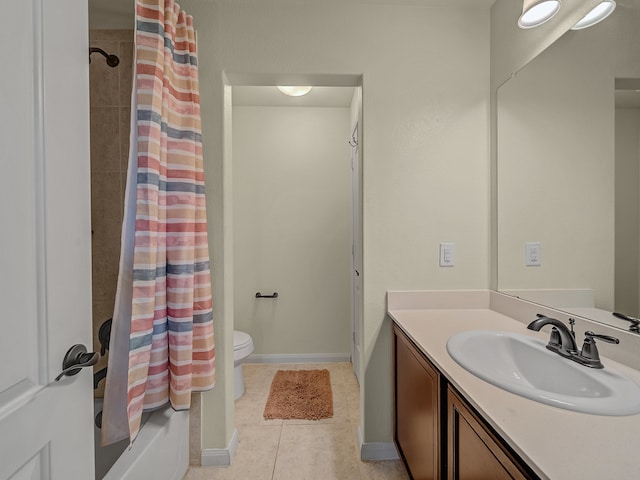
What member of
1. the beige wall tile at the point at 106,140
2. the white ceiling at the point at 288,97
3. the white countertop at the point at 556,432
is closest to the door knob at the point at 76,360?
the white countertop at the point at 556,432

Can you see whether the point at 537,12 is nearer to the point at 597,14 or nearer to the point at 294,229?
the point at 597,14

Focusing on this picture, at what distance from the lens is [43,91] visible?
0.68 metres

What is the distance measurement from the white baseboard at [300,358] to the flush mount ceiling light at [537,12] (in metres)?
2.68

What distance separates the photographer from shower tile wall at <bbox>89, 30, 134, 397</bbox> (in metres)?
1.60

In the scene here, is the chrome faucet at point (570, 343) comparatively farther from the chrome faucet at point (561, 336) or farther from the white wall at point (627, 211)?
the white wall at point (627, 211)

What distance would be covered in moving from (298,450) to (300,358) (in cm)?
117

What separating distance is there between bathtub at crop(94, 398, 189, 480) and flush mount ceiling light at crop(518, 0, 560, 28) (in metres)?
2.40

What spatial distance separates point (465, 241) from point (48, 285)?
1768 mm

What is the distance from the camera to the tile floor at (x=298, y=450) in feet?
5.20

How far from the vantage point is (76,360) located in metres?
0.75

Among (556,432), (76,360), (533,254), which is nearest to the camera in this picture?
(556,432)

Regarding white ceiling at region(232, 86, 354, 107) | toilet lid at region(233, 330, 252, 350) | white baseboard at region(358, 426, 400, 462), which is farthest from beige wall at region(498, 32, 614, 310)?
toilet lid at region(233, 330, 252, 350)

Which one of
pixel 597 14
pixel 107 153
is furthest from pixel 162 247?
pixel 597 14

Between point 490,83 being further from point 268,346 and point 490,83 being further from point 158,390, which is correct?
point 268,346
